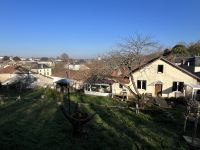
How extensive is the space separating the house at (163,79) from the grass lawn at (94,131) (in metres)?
11.4

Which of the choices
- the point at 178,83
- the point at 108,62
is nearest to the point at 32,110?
the point at 108,62

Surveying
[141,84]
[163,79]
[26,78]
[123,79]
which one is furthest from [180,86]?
[26,78]

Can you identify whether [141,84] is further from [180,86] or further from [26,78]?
[26,78]

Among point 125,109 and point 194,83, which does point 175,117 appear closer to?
point 125,109

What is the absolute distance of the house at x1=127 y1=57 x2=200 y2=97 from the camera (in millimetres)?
29609

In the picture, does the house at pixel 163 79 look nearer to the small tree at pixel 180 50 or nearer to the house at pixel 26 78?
the house at pixel 26 78

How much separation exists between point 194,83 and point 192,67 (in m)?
15.4

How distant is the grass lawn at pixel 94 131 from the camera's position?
428 inches

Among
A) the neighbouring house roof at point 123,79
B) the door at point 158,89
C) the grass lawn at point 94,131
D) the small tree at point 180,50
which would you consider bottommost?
the grass lawn at point 94,131

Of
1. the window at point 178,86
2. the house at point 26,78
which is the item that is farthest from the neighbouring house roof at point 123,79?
the house at point 26,78

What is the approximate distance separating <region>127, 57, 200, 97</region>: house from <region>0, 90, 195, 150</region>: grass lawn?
1144 centimetres

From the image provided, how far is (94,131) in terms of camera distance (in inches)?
516

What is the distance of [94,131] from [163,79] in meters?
19.5

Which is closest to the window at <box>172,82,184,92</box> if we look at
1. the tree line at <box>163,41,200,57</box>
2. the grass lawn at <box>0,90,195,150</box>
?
the grass lawn at <box>0,90,195,150</box>
